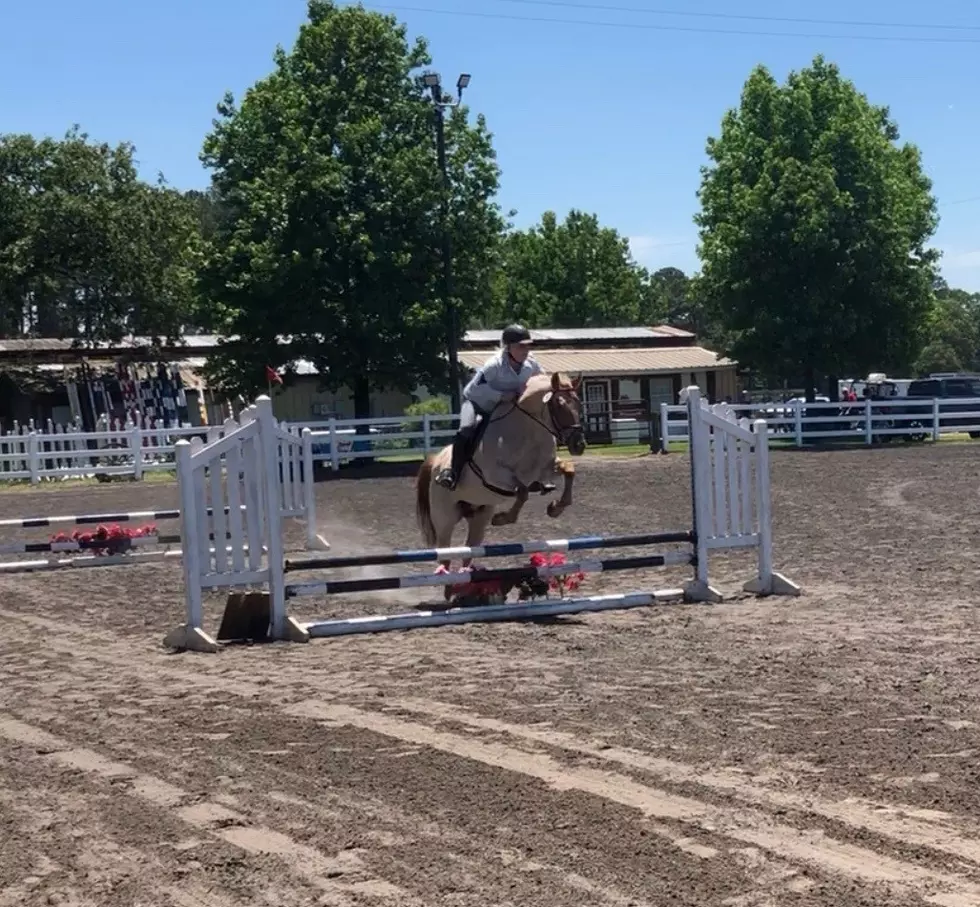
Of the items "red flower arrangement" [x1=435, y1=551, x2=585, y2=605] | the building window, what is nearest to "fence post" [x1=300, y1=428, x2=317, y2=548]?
"red flower arrangement" [x1=435, y1=551, x2=585, y2=605]

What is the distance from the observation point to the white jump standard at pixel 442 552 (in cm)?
991

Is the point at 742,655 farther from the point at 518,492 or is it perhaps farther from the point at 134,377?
the point at 134,377

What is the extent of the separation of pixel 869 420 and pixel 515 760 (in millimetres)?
31658

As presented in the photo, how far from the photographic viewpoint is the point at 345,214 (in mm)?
37125

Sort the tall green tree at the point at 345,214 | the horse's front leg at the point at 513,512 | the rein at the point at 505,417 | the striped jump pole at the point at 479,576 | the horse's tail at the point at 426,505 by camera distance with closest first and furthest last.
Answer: the striped jump pole at the point at 479,576, the rein at the point at 505,417, the horse's front leg at the point at 513,512, the horse's tail at the point at 426,505, the tall green tree at the point at 345,214

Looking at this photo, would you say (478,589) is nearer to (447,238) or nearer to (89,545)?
(89,545)

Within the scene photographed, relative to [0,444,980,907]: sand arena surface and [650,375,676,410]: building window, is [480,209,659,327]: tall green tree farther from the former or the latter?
[0,444,980,907]: sand arena surface

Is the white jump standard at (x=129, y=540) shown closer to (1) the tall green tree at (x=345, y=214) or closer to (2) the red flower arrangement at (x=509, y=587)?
(2) the red flower arrangement at (x=509, y=587)

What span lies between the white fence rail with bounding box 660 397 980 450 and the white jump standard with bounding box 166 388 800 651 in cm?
2247

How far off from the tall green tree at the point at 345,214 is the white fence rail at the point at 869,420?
7.05 m

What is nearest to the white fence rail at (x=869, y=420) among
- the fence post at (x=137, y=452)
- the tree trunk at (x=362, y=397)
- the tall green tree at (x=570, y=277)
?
the tree trunk at (x=362, y=397)

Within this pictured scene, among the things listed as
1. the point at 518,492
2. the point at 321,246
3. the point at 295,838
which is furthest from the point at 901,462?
the point at 295,838

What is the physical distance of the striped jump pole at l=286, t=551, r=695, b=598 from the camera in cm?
1000

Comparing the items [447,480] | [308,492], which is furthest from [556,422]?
[308,492]
